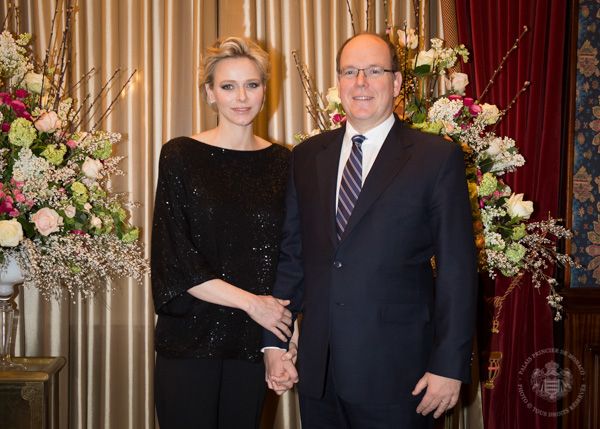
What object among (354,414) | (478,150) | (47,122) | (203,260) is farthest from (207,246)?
(478,150)

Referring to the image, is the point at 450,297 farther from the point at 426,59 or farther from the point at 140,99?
the point at 140,99

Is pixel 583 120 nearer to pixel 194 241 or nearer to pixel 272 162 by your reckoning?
pixel 272 162

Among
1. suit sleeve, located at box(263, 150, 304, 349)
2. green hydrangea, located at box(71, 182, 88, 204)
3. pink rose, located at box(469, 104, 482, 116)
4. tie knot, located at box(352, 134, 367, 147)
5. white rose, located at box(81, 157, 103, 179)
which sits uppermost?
pink rose, located at box(469, 104, 482, 116)

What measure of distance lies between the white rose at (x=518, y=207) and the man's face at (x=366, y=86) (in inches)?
32.1

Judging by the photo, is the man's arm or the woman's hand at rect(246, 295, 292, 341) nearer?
the man's arm

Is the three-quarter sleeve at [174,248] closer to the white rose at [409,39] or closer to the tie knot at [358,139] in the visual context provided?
the tie knot at [358,139]

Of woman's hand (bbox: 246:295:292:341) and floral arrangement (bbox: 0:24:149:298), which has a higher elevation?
floral arrangement (bbox: 0:24:149:298)

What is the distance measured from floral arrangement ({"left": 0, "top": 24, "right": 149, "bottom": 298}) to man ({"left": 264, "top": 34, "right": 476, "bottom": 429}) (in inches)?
39.0

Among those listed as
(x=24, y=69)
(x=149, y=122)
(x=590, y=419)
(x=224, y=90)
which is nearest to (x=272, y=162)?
(x=224, y=90)

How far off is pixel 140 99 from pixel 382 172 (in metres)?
2.05

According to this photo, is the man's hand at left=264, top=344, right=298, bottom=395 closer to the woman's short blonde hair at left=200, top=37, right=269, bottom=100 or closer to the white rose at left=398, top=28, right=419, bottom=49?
the woman's short blonde hair at left=200, top=37, right=269, bottom=100

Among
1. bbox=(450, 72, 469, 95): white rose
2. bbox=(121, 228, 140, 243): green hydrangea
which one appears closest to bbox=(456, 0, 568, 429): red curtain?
bbox=(450, 72, 469, 95): white rose

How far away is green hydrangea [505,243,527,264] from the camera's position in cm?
A: 259

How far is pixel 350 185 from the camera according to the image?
199 centimetres
